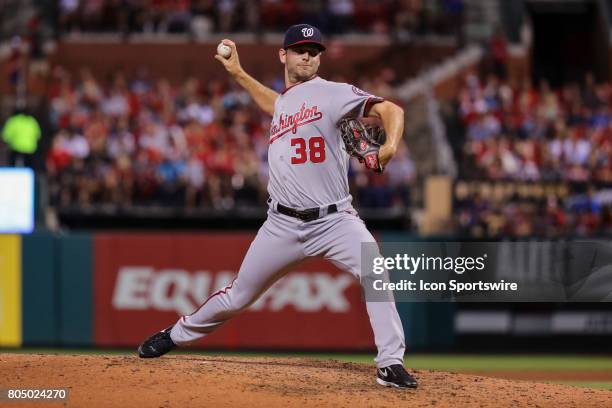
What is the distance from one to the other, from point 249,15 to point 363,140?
16191 millimetres

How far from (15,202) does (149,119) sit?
15.8 feet

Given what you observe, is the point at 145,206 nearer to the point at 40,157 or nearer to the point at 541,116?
the point at 40,157

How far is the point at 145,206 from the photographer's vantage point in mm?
15141

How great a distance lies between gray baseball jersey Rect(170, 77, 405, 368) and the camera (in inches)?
267

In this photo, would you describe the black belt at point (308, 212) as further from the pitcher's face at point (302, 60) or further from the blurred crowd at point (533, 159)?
the blurred crowd at point (533, 159)

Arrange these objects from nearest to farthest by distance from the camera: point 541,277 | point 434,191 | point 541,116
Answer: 1. point 541,277
2. point 434,191
3. point 541,116

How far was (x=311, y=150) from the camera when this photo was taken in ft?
22.4

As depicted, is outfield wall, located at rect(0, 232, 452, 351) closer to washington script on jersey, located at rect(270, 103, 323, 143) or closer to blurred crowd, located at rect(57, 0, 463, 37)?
washington script on jersey, located at rect(270, 103, 323, 143)

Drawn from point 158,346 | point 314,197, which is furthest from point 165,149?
point 314,197

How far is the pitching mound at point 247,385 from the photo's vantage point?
6.50 meters

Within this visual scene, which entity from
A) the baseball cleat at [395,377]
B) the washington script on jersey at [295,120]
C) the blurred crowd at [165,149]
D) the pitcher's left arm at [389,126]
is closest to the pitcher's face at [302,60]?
the washington script on jersey at [295,120]

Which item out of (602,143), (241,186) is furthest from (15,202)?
(602,143)

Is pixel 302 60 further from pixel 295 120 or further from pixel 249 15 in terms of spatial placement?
pixel 249 15

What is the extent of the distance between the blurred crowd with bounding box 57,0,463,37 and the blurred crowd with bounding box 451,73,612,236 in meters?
2.35
